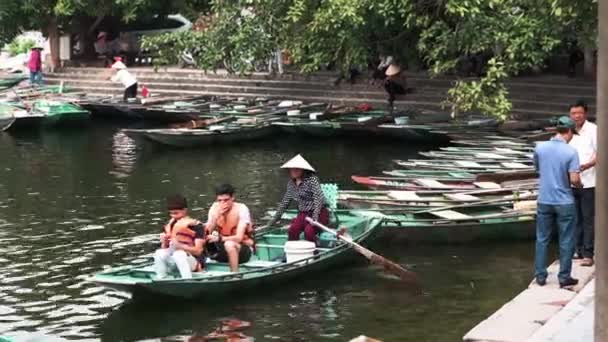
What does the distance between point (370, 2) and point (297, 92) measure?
7.35m

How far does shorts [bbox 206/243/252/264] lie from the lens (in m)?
10.6

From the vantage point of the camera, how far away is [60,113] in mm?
25219

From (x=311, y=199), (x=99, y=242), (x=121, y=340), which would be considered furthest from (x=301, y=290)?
(x=99, y=242)

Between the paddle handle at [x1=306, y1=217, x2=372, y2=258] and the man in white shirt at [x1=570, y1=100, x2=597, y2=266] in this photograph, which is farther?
the paddle handle at [x1=306, y1=217, x2=372, y2=258]

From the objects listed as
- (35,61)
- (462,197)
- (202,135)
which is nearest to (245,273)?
(462,197)

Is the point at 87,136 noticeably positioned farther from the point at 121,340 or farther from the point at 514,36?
the point at 121,340

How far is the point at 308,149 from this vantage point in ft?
70.7

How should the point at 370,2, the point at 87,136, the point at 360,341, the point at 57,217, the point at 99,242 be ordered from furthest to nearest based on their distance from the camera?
1. the point at 87,136
2. the point at 370,2
3. the point at 57,217
4. the point at 99,242
5. the point at 360,341

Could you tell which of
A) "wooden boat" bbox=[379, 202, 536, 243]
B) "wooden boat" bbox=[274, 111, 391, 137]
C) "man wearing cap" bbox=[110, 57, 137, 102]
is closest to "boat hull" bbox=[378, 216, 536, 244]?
"wooden boat" bbox=[379, 202, 536, 243]

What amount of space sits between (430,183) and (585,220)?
4413mm

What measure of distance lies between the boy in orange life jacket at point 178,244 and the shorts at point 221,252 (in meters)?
0.40

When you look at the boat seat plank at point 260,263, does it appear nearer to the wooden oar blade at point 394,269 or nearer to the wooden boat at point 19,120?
the wooden oar blade at point 394,269

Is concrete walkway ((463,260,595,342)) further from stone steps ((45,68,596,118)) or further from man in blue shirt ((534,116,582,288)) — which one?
stone steps ((45,68,596,118))

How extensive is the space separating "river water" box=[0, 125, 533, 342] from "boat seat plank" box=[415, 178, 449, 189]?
1683 mm
